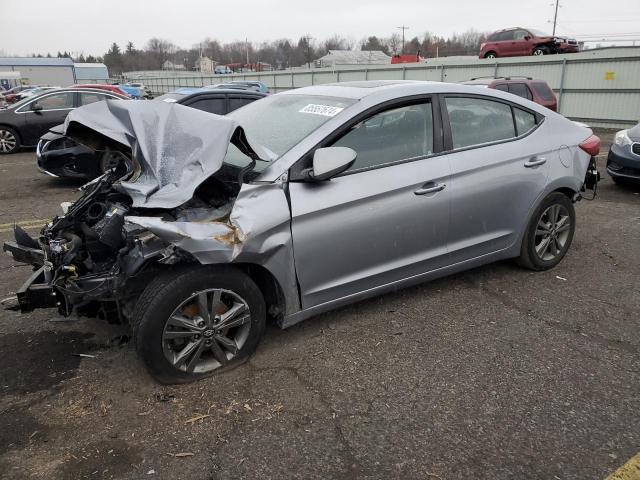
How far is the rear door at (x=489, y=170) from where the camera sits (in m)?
3.74

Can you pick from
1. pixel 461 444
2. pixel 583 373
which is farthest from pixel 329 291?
pixel 583 373

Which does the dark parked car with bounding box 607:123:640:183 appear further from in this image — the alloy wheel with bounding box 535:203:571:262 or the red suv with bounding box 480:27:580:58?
the red suv with bounding box 480:27:580:58

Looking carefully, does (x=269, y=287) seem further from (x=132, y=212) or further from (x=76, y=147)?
(x=76, y=147)

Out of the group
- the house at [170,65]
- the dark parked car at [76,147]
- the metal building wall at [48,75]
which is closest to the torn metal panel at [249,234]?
the dark parked car at [76,147]

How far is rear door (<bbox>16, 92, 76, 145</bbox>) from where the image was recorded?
12016 millimetres

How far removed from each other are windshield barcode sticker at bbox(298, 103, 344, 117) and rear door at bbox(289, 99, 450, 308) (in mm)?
175

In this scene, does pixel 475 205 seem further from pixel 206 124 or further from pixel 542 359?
pixel 206 124

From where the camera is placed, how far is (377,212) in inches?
130

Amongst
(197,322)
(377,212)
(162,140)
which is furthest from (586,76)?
(197,322)

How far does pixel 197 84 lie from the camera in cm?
4531

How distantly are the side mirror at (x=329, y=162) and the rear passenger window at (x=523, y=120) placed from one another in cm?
191

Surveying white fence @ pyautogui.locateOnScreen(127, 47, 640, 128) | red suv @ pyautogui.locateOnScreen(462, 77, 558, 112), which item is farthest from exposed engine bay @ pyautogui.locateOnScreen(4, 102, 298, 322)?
white fence @ pyautogui.locateOnScreen(127, 47, 640, 128)

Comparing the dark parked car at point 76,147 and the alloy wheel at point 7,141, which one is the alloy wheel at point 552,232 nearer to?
the dark parked car at point 76,147

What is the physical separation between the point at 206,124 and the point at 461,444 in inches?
92.5
